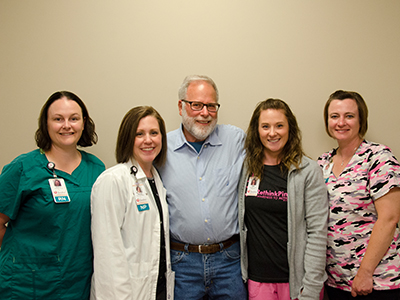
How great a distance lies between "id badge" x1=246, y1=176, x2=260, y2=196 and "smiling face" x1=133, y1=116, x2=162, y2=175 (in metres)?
0.71

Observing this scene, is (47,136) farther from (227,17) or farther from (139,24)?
(227,17)

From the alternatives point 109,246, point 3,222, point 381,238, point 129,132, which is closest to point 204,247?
point 109,246

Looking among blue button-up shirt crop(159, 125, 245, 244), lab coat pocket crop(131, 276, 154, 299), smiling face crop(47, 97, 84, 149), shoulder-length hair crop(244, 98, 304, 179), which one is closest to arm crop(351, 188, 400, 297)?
shoulder-length hair crop(244, 98, 304, 179)

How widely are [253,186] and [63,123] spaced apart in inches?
53.6

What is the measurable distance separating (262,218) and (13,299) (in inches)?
64.9

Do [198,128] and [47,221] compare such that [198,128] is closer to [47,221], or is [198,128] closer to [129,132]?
[129,132]

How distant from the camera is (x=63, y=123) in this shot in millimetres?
1749

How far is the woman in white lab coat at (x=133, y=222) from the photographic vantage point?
156cm

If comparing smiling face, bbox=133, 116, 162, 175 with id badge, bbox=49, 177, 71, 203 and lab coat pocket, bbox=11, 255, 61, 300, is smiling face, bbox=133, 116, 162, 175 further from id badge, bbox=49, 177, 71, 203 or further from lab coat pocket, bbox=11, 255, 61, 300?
lab coat pocket, bbox=11, 255, 61, 300

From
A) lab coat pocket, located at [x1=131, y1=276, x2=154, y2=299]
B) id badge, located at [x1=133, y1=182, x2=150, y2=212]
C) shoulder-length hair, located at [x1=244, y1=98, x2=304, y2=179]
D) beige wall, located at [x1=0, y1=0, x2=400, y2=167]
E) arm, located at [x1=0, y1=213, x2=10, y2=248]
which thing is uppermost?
beige wall, located at [x1=0, y1=0, x2=400, y2=167]

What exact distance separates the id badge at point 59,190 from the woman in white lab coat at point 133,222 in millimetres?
194

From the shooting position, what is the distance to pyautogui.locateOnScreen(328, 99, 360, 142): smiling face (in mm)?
1977

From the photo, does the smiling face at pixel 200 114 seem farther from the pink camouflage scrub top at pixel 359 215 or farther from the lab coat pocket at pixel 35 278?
the lab coat pocket at pixel 35 278

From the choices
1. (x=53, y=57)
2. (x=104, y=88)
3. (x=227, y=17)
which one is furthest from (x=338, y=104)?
(x=53, y=57)
